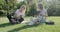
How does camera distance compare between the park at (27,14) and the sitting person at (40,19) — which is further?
the sitting person at (40,19)

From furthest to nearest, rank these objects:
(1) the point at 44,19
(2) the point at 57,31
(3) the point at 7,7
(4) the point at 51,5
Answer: (4) the point at 51,5 → (3) the point at 7,7 → (1) the point at 44,19 → (2) the point at 57,31

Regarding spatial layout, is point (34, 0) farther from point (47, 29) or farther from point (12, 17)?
point (47, 29)

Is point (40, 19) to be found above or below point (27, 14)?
above

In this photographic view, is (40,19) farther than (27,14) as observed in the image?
No

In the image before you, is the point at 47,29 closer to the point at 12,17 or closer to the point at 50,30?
the point at 50,30

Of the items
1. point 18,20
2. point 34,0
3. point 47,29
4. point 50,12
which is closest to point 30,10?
point 34,0

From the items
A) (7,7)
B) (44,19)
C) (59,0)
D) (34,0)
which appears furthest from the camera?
(59,0)

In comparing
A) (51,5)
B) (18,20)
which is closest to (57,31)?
(18,20)

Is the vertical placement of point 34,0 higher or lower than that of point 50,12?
higher

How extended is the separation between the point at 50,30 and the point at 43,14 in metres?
1.67

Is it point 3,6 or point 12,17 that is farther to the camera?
point 3,6

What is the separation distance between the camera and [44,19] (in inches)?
379

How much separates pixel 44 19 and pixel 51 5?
12.2m

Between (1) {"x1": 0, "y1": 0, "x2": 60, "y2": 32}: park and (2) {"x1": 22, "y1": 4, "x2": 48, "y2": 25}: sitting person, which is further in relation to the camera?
(2) {"x1": 22, "y1": 4, "x2": 48, "y2": 25}: sitting person
